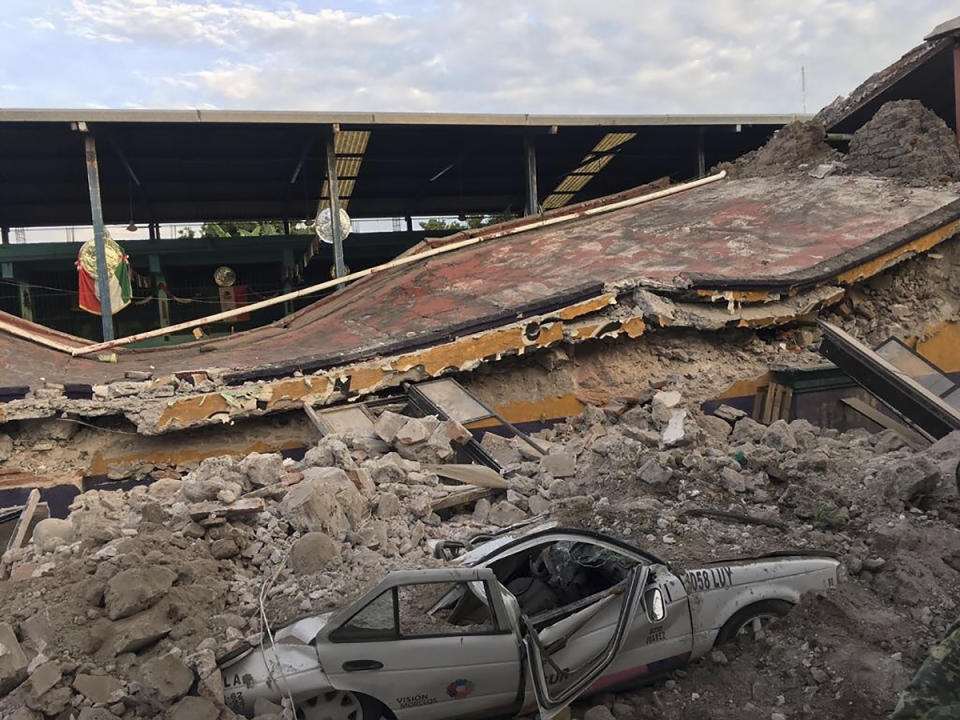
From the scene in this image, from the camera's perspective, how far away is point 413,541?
5.29 metres

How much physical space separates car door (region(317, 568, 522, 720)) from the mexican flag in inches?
404

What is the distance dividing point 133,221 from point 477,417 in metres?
12.6

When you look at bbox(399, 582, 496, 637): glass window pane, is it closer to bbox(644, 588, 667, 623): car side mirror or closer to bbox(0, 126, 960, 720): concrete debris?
bbox(0, 126, 960, 720): concrete debris

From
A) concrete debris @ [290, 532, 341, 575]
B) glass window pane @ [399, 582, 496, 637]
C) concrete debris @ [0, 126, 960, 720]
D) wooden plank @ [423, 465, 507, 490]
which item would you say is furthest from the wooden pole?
glass window pane @ [399, 582, 496, 637]

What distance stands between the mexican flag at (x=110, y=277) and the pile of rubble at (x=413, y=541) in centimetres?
686

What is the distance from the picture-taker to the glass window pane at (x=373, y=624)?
349 centimetres

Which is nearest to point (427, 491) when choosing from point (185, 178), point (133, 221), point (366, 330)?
point (366, 330)

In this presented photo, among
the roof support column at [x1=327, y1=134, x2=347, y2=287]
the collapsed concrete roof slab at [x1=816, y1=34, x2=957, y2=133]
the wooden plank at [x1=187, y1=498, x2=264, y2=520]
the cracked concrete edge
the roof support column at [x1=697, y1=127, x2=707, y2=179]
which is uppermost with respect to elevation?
the collapsed concrete roof slab at [x1=816, y1=34, x2=957, y2=133]

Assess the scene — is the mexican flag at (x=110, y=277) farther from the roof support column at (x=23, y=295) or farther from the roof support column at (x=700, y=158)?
the roof support column at (x=700, y=158)

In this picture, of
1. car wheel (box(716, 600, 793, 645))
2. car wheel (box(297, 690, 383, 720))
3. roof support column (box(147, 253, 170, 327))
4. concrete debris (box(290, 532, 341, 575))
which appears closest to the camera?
car wheel (box(297, 690, 383, 720))

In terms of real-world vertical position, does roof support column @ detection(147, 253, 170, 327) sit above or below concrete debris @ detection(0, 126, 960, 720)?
above

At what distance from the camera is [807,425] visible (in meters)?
7.83

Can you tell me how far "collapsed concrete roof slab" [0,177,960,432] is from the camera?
7816 mm

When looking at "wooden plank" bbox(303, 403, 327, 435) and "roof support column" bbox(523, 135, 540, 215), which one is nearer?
"wooden plank" bbox(303, 403, 327, 435)
